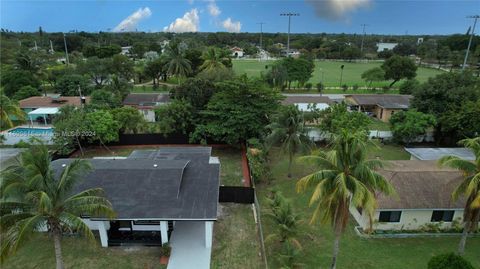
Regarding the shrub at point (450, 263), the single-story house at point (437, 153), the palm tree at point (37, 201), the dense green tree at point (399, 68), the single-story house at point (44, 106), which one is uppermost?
the dense green tree at point (399, 68)

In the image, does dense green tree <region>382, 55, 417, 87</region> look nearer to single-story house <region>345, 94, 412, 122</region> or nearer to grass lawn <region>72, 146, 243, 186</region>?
single-story house <region>345, 94, 412, 122</region>

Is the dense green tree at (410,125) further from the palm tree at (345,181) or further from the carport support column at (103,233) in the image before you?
the carport support column at (103,233)

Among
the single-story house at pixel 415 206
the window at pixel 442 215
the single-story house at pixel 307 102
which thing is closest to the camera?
the single-story house at pixel 415 206

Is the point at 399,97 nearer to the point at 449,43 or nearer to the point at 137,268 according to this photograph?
the point at 137,268

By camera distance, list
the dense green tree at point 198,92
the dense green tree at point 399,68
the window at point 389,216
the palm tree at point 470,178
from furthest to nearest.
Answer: the dense green tree at point 399,68 < the dense green tree at point 198,92 < the window at point 389,216 < the palm tree at point 470,178

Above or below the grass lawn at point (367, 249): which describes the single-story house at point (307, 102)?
above

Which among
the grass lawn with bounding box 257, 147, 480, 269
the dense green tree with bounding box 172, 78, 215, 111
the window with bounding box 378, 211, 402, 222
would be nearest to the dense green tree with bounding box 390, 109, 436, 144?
the grass lawn with bounding box 257, 147, 480, 269

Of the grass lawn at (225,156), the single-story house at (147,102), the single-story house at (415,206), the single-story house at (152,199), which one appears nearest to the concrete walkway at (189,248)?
the single-story house at (152,199)
